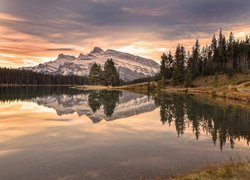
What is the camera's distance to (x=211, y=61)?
147m

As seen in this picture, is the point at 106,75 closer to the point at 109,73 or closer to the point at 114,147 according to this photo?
the point at 109,73

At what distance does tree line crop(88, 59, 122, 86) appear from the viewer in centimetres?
15712

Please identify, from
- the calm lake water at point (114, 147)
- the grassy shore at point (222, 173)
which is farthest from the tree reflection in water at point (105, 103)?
→ the grassy shore at point (222, 173)

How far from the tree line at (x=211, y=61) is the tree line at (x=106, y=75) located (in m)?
27.4

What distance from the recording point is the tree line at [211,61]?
137125mm

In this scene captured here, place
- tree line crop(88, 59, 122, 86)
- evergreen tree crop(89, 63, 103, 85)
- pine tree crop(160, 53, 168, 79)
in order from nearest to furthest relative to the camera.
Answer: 1. pine tree crop(160, 53, 168, 79)
2. tree line crop(88, 59, 122, 86)
3. evergreen tree crop(89, 63, 103, 85)

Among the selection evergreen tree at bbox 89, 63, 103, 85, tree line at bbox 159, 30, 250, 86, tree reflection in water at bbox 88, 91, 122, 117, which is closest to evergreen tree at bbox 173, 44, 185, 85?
tree line at bbox 159, 30, 250, 86

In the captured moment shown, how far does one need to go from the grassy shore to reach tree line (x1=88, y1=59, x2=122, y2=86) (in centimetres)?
14132

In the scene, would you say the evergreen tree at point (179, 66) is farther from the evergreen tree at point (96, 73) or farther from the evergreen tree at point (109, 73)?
the evergreen tree at point (96, 73)

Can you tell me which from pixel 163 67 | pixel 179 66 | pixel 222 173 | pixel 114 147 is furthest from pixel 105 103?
pixel 163 67

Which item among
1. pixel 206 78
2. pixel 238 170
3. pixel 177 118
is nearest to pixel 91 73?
pixel 206 78

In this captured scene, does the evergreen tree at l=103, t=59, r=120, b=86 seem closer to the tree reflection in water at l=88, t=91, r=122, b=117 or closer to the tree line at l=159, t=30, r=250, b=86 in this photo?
the tree line at l=159, t=30, r=250, b=86

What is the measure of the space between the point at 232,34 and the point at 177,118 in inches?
5416

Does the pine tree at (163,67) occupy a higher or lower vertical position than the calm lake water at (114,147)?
higher
